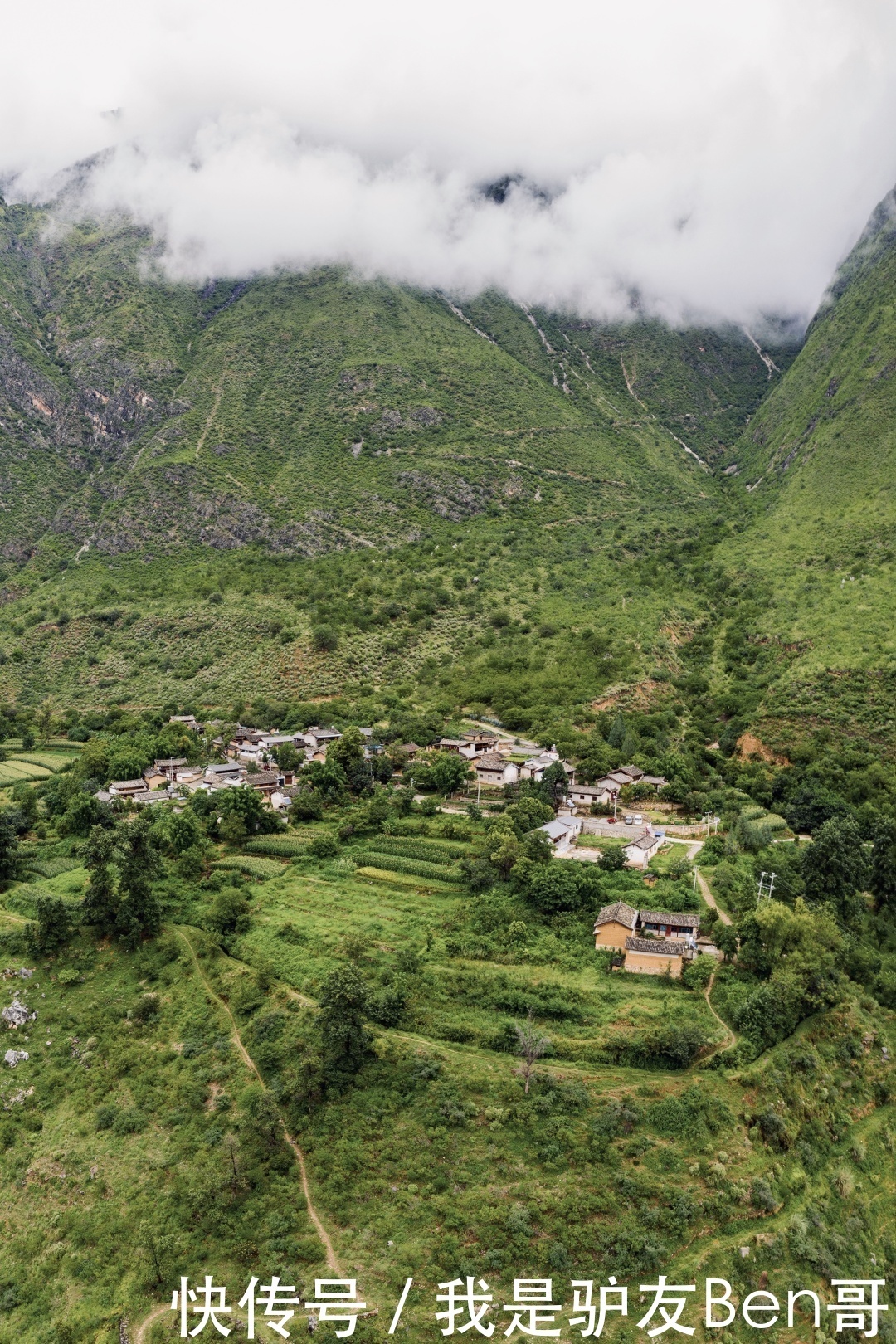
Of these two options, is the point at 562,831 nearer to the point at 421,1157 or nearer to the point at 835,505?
the point at 421,1157

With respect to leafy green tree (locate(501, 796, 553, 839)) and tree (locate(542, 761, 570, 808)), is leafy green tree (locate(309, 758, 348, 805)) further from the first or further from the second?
tree (locate(542, 761, 570, 808))

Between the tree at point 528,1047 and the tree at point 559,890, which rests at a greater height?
the tree at point 559,890

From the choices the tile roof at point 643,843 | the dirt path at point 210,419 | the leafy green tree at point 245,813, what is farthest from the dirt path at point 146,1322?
the dirt path at point 210,419

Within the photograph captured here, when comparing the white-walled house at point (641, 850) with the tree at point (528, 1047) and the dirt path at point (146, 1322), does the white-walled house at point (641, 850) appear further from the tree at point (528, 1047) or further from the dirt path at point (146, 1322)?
the dirt path at point (146, 1322)

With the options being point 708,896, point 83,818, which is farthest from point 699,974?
point 83,818

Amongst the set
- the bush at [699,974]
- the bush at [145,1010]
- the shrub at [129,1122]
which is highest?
the bush at [699,974]

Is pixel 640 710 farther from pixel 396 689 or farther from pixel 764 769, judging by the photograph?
pixel 396 689

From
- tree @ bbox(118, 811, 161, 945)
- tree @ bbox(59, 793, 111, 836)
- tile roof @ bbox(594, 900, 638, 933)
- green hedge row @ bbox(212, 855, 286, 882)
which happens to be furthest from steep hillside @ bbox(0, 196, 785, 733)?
tree @ bbox(118, 811, 161, 945)
